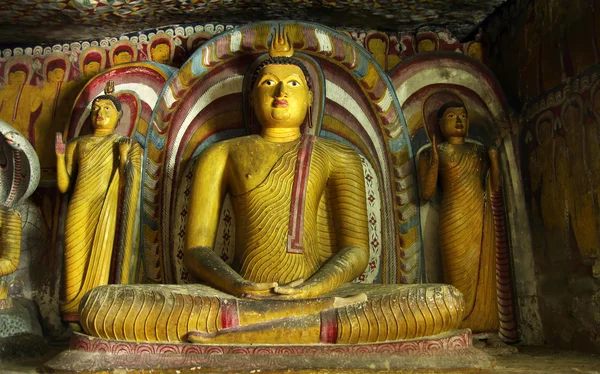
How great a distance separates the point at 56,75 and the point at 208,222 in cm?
179

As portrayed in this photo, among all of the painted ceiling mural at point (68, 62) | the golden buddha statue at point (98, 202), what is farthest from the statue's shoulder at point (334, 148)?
the golden buddha statue at point (98, 202)

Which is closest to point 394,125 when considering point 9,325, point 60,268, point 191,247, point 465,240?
point 465,240

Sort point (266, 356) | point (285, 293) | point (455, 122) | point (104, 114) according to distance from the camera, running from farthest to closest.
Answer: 1. point (455, 122)
2. point (104, 114)
3. point (285, 293)
4. point (266, 356)

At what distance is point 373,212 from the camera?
4.40 m

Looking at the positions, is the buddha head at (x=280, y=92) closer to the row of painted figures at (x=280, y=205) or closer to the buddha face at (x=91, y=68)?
the row of painted figures at (x=280, y=205)

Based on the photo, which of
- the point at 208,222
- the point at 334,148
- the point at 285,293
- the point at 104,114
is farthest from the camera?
the point at 104,114

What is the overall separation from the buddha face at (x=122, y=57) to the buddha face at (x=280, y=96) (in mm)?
1147

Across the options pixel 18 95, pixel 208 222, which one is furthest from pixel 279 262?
pixel 18 95

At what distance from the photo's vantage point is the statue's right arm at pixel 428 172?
13.8 feet

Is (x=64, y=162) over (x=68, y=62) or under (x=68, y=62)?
under

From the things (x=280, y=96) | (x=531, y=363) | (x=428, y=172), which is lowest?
(x=531, y=363)

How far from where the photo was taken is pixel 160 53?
4680 millimetres

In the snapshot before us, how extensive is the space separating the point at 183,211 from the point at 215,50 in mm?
1174

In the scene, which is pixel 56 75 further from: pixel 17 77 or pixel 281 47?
pixel 281 47
